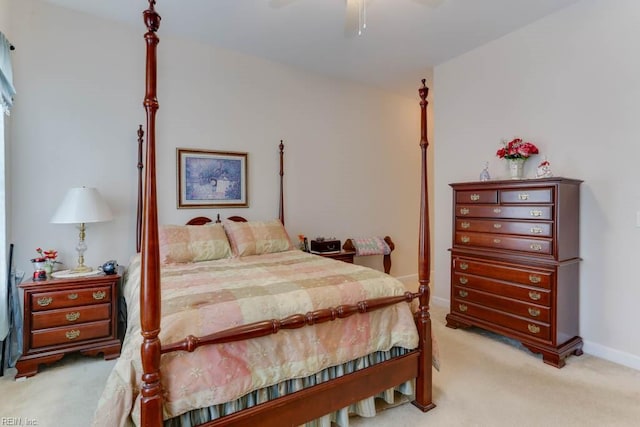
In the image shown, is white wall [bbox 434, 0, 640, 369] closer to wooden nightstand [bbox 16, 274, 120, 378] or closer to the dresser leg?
wooden nightstand [bbox 16, 274, 120, 378]

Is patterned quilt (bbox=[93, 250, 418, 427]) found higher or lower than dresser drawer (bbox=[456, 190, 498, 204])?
lower

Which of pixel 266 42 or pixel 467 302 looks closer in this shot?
pixel 467 302

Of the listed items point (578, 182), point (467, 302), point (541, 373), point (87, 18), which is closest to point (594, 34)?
point (578, 182)

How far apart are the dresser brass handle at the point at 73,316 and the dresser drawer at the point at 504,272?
3.28 m

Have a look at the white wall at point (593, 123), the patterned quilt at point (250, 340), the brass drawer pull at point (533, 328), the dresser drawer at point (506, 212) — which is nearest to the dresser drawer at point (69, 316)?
the patterned quilt at point (250, 340)

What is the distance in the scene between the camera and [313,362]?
Answer: 64.0 inches

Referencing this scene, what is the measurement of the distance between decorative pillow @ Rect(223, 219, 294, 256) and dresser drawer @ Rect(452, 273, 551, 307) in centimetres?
173

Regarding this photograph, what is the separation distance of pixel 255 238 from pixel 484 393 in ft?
7.06

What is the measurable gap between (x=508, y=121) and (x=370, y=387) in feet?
9.46

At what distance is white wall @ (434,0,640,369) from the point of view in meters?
2.56

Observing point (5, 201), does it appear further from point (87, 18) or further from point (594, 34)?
point (594, 34)

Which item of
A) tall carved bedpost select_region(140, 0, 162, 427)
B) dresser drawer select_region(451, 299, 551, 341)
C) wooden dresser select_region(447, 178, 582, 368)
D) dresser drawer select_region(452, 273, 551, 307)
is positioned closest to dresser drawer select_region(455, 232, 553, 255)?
wooden dresser select_region(447, 178, 582, 368)

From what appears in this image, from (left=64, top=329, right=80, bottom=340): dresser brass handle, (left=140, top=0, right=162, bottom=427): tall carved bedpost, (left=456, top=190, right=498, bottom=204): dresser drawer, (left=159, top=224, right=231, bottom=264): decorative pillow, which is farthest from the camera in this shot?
(left=456, top=190, right=498, bottom=204): dresser drawer

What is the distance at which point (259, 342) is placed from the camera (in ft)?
4.97
